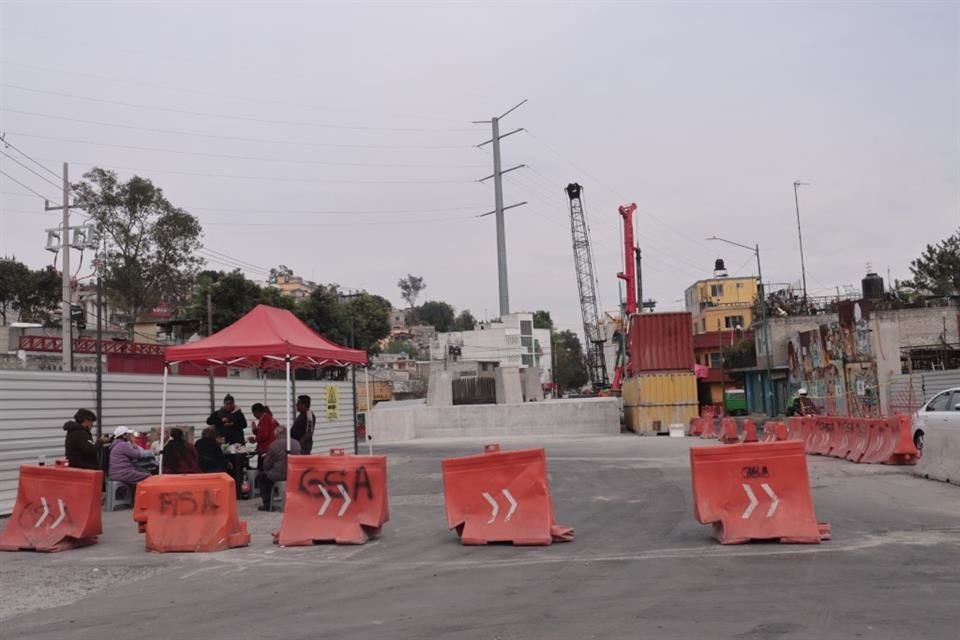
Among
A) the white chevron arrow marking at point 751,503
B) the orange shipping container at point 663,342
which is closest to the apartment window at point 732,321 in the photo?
the orange shipping container at point 663,342

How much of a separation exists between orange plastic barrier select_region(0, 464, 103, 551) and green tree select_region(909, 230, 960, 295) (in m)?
55.6

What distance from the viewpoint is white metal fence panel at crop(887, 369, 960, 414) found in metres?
28.7

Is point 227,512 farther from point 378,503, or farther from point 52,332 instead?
point 52,332

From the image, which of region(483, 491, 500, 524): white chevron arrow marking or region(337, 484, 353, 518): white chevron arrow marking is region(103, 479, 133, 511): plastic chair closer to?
region(337, 484, 353, 518): white chevron arrow marking

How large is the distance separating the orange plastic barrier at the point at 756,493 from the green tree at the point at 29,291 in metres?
53.7

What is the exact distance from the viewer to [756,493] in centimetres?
927

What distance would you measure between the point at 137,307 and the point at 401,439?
1683cm

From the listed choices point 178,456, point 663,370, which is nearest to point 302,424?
point 178,456

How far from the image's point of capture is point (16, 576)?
8703 millimetres

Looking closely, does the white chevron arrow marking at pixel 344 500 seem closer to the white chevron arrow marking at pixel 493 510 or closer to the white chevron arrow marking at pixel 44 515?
the white chevron arrow marking at pixel 493 510

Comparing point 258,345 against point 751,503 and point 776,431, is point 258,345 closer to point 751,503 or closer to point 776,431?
point 751,503

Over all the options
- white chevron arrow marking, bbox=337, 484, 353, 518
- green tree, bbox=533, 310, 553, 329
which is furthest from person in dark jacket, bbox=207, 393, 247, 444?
green tree, bbox=533, 310, 553, 329

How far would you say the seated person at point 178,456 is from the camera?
498 inches

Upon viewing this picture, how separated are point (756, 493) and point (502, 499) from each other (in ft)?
9.29
